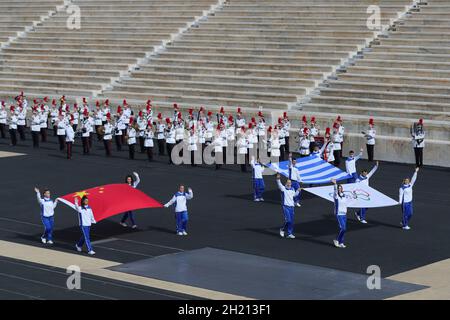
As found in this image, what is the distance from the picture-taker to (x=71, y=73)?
43719 mm

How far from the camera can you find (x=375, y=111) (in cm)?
3425

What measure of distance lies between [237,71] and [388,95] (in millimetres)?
6859

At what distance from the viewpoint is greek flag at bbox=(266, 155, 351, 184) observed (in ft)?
82.2

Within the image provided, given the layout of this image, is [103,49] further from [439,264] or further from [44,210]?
[439,264]

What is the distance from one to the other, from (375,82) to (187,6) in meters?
12.7

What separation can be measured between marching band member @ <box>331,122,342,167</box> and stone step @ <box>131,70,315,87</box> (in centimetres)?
546

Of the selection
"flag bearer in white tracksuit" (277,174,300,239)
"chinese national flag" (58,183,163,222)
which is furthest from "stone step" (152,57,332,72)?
"chinese national flag" (58,183,163,222)

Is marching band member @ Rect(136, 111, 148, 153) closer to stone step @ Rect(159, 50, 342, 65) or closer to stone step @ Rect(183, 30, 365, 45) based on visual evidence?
stone step @ Rect(159, 50, 342, 65)

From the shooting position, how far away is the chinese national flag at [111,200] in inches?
824

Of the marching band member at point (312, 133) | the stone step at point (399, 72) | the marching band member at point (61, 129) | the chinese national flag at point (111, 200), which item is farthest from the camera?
the stone step at point (399, 72)

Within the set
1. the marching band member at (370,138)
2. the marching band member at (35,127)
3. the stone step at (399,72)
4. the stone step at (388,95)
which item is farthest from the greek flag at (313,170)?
the marching band member at (35,127)

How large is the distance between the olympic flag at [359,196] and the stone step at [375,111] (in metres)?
11.1

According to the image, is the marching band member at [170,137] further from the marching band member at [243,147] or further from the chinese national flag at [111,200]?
the chinese national flag at [111,200]

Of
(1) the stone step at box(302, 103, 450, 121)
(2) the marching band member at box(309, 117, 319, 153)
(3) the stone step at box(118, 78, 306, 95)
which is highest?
(3) the stone step at box(118, 78, 306, 95)
